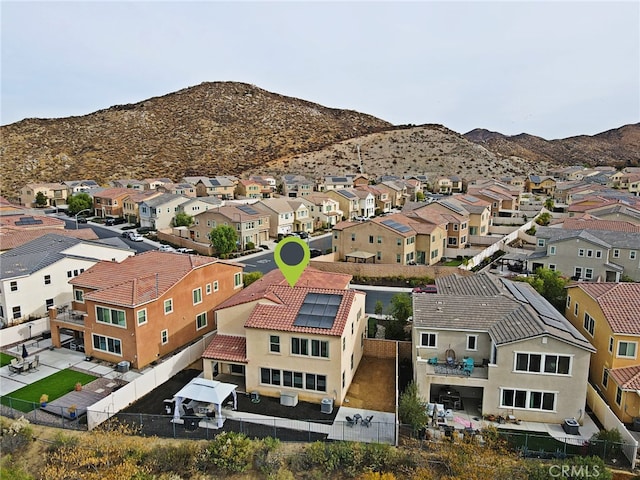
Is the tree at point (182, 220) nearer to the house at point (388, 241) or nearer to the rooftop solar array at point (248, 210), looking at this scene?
the rooftop solar array at point (248, 210)

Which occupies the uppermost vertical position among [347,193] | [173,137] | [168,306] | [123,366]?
[173,137]

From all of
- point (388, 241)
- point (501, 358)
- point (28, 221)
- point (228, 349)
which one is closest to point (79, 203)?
point (28, 221)

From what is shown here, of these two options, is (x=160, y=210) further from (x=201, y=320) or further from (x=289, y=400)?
(x=289, y=400)

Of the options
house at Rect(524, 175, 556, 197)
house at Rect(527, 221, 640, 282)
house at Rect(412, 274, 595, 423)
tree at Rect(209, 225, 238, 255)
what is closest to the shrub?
house at Rect(412, 274, 595, 423)

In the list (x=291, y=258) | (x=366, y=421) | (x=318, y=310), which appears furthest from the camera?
(x=291, y=258)

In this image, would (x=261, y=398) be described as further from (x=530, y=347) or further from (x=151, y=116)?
(x=151, y=116)

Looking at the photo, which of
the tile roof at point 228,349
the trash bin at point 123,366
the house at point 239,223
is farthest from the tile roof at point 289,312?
the house at point 239,223
